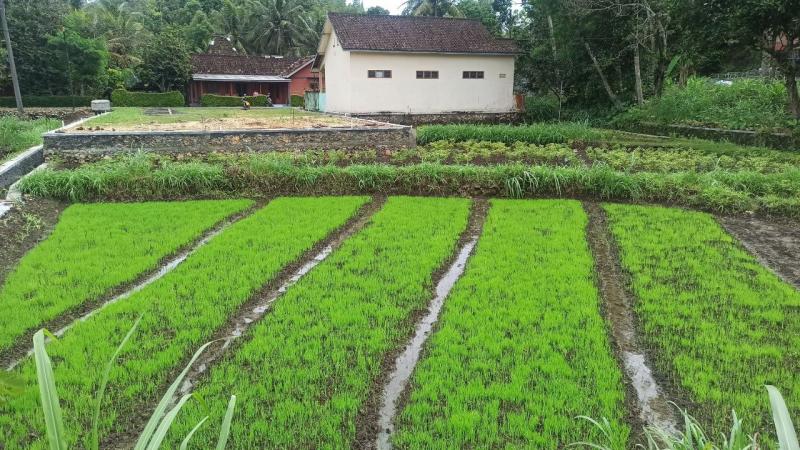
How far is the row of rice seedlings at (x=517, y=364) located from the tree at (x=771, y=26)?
32.5 feet

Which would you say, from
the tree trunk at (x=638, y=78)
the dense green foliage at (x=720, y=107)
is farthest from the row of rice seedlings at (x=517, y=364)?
the tree trunk at (x=638, y=78)

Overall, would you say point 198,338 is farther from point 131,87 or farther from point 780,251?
point 131,87

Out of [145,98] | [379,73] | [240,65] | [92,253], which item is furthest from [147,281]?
[240,65]

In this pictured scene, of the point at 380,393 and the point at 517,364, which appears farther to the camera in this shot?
the point at 517,364

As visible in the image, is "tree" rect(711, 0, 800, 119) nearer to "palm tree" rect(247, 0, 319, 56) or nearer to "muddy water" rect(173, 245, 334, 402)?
"muddy water" rect(173, 245, 334, 402)

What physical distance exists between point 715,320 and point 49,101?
1314 inches

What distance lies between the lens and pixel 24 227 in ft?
23.4

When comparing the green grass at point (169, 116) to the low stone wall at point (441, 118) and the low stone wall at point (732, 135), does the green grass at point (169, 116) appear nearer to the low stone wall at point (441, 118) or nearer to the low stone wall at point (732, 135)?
the low stone wall at point (441, 118)

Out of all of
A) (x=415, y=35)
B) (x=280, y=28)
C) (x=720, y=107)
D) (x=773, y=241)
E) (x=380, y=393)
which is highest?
(x=280, y=28)

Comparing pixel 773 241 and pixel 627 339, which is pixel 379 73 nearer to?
pixel 773 241

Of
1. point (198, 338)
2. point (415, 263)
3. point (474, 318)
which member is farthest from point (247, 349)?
point (415, 263)

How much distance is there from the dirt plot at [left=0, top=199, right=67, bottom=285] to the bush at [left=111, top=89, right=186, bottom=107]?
78.9 feet

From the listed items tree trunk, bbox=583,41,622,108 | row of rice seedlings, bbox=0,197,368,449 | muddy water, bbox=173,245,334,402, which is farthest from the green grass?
muddy water, bbox=173,245,334,402

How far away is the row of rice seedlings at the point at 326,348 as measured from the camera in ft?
9.98
